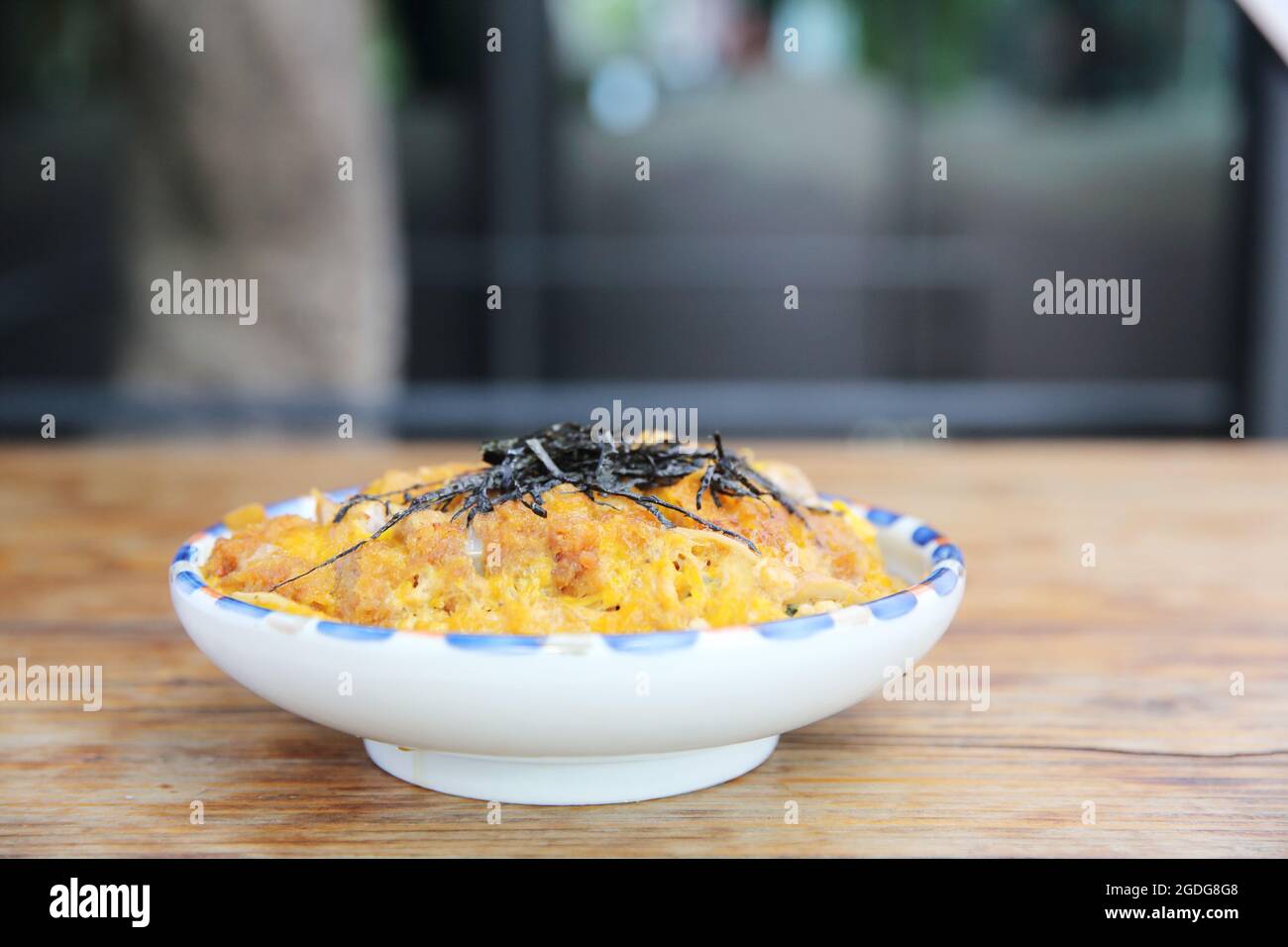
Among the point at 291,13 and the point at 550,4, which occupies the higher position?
the point at 550,4

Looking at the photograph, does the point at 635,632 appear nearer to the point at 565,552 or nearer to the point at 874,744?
the point at 565,552

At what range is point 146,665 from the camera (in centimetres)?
128

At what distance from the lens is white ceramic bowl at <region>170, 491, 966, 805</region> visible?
0.81 m

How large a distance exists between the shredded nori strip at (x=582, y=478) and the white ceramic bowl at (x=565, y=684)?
0.40ft

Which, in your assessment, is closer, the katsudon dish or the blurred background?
the katsudon dish

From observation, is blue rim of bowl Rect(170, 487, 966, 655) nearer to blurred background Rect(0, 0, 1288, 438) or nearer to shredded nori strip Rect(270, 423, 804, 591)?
shredded nori strip Rect(270, 423, 804, 591)

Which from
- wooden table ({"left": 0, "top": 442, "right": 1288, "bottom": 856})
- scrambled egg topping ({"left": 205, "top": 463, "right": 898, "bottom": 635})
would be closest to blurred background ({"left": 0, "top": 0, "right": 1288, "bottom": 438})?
wooden table ({"left": 0, "top": 442, "right": 1288, "bottom": 856})

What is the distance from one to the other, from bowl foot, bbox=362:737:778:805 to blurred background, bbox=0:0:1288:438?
302 centimetres

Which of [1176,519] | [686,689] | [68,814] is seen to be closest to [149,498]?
[68,814]

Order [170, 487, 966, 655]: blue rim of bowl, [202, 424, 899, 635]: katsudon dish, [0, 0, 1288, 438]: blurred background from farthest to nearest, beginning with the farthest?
[0, 0, 1288, 438]: blurred background
[202, 424, 899, 635]: katsudon dish
[170, 487, 966, 655]: blue rim of bowl

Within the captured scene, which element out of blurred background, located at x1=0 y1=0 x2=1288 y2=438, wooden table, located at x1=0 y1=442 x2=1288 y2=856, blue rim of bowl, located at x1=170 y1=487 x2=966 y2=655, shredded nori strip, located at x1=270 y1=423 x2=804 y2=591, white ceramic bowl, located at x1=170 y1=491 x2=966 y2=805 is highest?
blurred background, located at x1=0 y1=0 x2=1288 y2=438

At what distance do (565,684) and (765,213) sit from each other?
14.8ft
